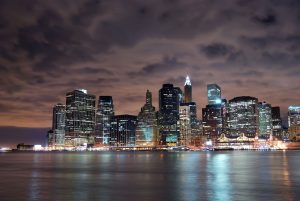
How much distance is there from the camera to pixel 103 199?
3691cm

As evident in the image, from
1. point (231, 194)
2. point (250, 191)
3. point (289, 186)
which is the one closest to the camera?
point (231, 194)

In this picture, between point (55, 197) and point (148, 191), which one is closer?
point (55, 197)

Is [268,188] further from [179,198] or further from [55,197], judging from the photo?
[55,197]

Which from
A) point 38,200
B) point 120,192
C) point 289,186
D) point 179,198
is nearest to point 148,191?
point 120,192

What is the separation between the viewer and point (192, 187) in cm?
4619

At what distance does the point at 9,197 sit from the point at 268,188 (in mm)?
28473

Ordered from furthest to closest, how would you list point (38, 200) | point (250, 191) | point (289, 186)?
1. point (289, 186)
2. point (250, 191)
3. point (38, 200)

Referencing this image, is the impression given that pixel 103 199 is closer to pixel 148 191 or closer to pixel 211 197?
pixel 148 191

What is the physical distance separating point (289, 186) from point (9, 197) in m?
31.8

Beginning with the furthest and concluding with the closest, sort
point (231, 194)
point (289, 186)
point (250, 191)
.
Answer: point (289, 186), point (250, 191), point (231, 194)

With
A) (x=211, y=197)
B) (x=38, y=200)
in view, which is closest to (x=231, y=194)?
(x=211, y=197)

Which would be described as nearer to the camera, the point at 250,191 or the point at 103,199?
the point at 103,199

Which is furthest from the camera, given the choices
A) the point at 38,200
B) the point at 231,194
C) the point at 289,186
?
the point at 289,186

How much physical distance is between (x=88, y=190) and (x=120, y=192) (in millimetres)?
4201
